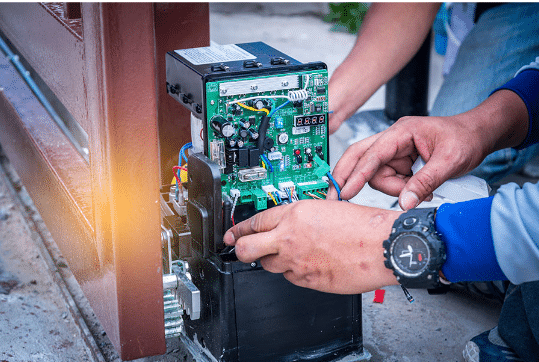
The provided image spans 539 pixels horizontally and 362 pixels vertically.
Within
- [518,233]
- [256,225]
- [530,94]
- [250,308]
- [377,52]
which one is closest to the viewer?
[518,233]

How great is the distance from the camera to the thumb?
51.9 inches

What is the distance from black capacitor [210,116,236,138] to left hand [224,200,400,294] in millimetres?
203

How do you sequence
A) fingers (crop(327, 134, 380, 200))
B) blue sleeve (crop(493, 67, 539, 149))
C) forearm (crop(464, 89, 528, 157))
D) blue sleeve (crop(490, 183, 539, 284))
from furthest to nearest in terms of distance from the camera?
blue sleeve (crop(493, 67, 539, 149)) → forearm (crop(464, 89, 528, 157)) → fingers (crop(327, 134, 380, 200)) → blue sleeve (crop(490, 183, 539, 284))


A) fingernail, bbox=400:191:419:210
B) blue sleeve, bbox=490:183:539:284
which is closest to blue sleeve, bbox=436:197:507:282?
blue sleeve, bbox=490:183:539:284

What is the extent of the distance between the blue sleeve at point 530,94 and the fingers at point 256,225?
885 mm

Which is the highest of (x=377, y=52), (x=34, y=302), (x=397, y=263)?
(x=377, y=52)

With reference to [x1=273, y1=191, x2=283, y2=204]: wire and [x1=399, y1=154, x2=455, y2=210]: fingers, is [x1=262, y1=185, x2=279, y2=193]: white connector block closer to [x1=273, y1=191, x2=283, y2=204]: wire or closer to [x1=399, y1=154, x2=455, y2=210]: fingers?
[x1=273, y1=191, x2=283, y2=204]: wire

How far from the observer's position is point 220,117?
1.29m

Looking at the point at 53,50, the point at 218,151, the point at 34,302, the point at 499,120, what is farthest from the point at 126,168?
the point at 499,120

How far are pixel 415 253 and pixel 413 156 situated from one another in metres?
0.46

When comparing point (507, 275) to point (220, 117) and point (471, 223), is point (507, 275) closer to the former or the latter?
point (471, 223)

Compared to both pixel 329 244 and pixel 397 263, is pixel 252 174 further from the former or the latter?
pixel 397 263

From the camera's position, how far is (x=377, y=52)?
2.07 m

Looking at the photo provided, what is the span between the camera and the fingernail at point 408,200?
1.31 m
